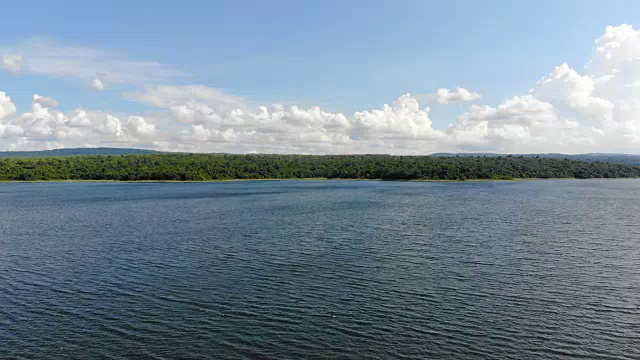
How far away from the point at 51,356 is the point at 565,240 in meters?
68.3

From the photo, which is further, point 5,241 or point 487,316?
point 5,241

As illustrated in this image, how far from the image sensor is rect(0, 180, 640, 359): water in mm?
32438

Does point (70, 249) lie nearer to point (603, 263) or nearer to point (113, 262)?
point (113, 262)

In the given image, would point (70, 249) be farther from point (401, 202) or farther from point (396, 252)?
point (401, 202)

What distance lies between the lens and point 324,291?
4419cm

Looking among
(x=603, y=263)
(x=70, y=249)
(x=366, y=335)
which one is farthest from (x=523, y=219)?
(x=70, y=249)

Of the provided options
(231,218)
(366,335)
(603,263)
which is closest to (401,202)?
(231,218)

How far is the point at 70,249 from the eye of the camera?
6681 centimetres

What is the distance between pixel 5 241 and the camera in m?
74.5

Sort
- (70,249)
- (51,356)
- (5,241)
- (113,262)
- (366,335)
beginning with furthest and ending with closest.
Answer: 1. (5,241)
2. (70,249)
3. (113,262)
4. (366,335)
5. (51,356)

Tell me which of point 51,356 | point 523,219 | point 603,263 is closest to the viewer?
point 51,356

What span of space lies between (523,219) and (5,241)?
96315 mm

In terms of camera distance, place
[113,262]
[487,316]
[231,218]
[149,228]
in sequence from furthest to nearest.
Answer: [231,218] → [149,228] → [113,262] → [487,316]

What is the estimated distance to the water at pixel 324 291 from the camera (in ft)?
106
